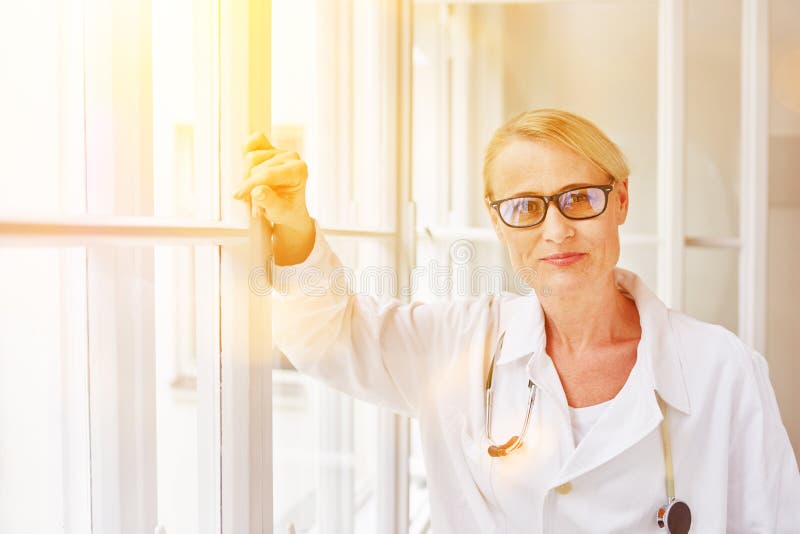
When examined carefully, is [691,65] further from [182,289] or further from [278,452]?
[182,289]

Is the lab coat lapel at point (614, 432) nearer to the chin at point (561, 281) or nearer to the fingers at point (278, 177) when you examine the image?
the chin at point (561, 281)

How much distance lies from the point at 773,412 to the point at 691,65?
160 cm

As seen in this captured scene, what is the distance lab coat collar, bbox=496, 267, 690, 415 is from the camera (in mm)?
1329

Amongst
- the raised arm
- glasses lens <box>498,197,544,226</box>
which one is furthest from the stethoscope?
glasses lens <box>498,197,544,226</box>

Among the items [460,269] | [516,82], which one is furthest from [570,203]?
[516,82]

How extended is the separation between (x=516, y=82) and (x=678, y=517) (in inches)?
79.5

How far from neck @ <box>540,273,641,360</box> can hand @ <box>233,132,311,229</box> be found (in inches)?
26.7

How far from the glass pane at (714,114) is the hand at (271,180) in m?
1.86

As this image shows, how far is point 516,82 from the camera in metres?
2.85

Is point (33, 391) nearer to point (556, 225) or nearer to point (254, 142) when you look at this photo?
point (254, 142)

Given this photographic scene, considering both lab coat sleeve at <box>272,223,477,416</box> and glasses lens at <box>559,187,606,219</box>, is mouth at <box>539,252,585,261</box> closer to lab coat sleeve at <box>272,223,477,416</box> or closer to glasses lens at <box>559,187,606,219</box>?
glasses lens at <box>559,187,606,219</box>

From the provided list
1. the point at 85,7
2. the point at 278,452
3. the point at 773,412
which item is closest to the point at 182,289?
the point at 85,7

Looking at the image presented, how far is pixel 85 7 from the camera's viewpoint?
0.69m

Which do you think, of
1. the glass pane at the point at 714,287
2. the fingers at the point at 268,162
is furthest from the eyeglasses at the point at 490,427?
the glass pane at the point at 714,287
